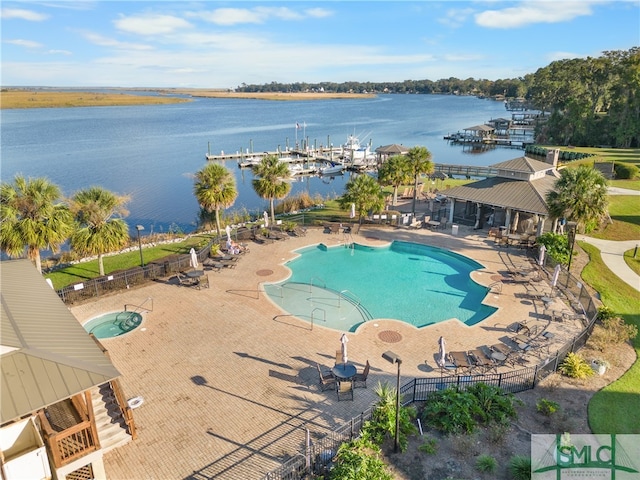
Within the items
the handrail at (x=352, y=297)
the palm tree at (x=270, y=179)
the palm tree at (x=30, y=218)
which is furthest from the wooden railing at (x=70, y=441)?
the palm tree at (x=270, y=179)

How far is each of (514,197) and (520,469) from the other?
2246 centimetres

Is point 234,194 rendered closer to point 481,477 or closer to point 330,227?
point 330,227

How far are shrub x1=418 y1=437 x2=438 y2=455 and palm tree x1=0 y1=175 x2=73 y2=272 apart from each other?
18.5 metres

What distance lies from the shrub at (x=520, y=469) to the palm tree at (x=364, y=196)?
22.1 meters

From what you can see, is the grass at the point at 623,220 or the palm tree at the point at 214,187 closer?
the palm tree at the point at 214,187

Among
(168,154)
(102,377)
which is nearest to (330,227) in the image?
(102,377)

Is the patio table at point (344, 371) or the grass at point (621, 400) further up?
the patio table at point (344, 371)

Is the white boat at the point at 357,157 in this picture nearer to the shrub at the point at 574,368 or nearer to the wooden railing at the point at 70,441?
the shrub at the point at 574,368

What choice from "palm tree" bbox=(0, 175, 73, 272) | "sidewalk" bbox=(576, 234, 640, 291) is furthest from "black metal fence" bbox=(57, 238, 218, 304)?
"sidewalk" bbox=(576, 234, 640, 291)

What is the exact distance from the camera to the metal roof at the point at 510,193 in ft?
94.4

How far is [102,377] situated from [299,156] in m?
76.8

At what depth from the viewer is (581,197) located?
24016mm

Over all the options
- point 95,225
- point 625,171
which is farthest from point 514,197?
point 625,171

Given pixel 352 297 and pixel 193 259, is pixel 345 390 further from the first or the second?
pixel 193 259
